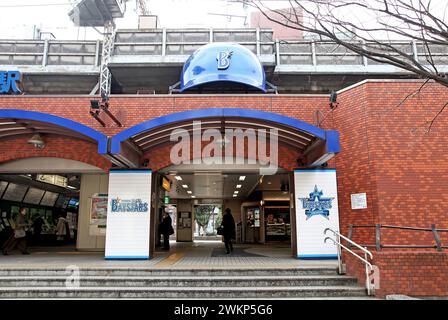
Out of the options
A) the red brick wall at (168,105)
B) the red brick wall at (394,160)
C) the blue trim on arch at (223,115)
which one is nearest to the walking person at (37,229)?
the red brick wall at (168,105)

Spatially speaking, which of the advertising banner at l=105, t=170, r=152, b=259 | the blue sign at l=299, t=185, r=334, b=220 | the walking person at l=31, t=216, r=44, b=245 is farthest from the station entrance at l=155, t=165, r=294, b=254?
the walking person at l=31, t=216, r=44, b=245

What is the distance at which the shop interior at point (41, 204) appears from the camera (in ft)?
47.9

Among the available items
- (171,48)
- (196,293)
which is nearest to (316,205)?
(196,293)

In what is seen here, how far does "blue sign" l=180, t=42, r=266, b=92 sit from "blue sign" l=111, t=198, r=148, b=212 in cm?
600

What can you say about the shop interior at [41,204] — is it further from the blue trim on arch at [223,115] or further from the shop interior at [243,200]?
the blue trim on arch at [223,115]

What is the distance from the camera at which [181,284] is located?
768 centimetres

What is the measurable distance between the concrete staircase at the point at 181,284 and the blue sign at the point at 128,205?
9.33 ft

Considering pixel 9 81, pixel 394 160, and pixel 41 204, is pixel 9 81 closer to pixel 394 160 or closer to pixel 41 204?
pixel 41 204

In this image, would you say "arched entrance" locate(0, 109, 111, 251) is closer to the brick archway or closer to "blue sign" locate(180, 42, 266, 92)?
the brick archway

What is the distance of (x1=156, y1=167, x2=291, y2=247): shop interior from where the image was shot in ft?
52.9

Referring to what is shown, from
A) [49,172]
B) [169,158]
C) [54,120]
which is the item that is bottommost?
[49,172]

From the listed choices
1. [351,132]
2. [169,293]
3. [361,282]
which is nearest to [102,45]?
[351,132]

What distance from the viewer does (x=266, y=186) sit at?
18.8 metres

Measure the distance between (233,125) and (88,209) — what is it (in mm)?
7226
